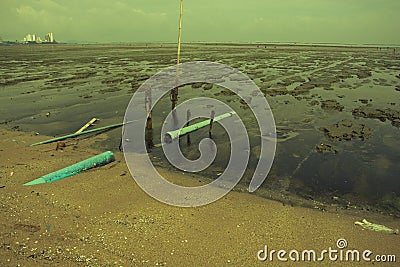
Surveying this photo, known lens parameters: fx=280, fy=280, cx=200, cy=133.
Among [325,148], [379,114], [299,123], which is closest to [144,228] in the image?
[325,148]

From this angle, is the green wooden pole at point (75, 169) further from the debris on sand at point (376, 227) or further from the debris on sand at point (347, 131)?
the debris on sand at point (347, 131)

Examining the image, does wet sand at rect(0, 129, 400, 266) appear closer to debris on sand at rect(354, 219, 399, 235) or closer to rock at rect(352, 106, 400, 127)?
debris on sand at rect(354, 219, 399, 235)

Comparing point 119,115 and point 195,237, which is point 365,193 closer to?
point 195,237

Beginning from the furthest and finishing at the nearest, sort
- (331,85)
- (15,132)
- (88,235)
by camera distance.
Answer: (331,85) → (15,132) → (88,235)

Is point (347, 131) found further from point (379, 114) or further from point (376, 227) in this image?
point (376, 227)

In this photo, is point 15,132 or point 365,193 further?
point 15,132

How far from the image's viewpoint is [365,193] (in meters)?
8.91

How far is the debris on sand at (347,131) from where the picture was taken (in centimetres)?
1384

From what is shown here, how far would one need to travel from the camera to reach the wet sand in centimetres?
557

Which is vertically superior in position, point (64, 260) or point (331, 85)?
point (331, 85)

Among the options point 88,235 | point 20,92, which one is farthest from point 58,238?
point 20,92

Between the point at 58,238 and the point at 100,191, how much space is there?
2258 mm

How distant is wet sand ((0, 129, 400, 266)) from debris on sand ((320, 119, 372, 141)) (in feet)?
22.8

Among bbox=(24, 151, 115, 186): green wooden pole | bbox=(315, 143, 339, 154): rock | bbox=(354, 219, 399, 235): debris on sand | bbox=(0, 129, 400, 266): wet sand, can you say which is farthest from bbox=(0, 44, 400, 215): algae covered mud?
bbox=(24, 151, 115, 186): green wooden pole
